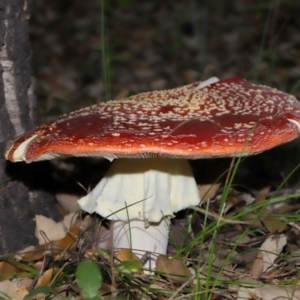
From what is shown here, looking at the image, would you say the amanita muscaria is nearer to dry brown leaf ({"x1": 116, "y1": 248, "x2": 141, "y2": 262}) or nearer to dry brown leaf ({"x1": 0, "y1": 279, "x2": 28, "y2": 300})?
dry brown leaf ({"x1": 116, "y1": 248, "x2": 141, "y2": 262})

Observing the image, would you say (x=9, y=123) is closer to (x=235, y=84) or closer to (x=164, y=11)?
(x=235, y=84)

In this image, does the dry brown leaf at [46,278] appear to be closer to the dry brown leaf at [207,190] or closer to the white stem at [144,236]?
the white stem at [144,236]

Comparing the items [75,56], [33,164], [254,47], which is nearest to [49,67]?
[75,56]

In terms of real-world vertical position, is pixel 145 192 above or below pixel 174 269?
above

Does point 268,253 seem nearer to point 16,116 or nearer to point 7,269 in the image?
→ point 7,269

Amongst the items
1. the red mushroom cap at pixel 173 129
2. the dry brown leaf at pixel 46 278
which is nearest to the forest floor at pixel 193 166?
the dry brown leaf at pixel 46 278

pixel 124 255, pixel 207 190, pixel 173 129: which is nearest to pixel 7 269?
pixel 124 255

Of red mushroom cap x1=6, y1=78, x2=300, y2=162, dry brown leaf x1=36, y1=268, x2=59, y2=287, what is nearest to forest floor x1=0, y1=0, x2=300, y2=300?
dry brown leaf x1=36, y1=268, x2=59, y2=287
